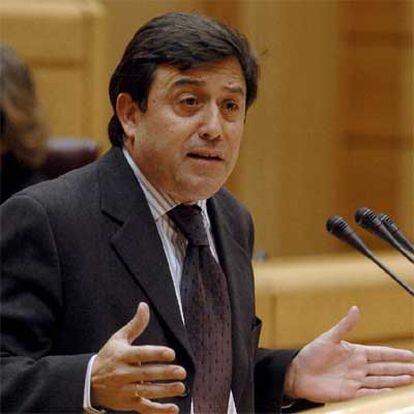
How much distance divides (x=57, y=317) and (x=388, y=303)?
1768mm

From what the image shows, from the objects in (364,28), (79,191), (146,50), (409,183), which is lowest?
(409,183)

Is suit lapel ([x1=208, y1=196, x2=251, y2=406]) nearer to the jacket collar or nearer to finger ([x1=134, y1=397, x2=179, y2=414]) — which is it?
the jacket collar

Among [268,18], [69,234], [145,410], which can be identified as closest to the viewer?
[145,410]

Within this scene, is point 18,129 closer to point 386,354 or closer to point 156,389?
point 386,354

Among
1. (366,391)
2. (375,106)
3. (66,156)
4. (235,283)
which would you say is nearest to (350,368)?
(366,391)

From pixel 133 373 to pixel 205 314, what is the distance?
9.4 inches

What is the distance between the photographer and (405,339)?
288cm

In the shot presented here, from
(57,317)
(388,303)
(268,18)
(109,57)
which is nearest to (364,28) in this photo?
(268,18)

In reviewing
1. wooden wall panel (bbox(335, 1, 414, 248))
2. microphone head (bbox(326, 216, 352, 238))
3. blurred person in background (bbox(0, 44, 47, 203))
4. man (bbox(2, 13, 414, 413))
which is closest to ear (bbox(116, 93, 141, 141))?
man (bbox(2, 13, 414, 413))

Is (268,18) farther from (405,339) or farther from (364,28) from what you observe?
(405,339)

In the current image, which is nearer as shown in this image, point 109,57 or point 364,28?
point 109,57

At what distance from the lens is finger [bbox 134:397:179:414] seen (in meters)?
1.21

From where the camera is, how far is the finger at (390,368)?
1502 mm

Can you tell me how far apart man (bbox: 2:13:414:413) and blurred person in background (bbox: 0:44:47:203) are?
0.97 m
